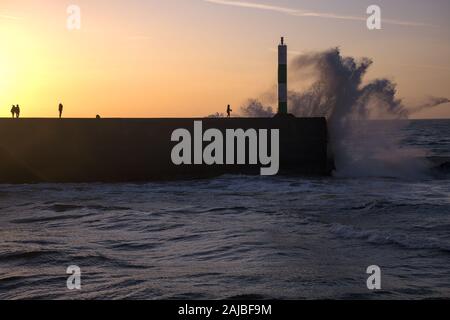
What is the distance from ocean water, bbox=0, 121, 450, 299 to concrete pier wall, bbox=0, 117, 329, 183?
463 cm

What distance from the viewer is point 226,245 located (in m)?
7.23

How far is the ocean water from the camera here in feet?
17.2

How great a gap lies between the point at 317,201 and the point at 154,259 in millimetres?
5976

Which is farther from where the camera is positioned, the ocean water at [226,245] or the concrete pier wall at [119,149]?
the concrete pier wall at [119,149]

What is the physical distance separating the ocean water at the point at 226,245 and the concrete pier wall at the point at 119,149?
15.2 ft

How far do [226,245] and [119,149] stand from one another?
12051 mm

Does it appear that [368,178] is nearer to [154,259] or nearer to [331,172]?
[331,172]

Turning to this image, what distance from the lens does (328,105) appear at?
23.6 meters

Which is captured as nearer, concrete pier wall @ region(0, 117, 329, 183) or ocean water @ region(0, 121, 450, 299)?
ocean water @ region(0, 121, 450, 299)

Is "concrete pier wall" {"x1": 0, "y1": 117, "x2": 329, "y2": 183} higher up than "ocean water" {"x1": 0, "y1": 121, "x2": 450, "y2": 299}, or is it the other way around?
"concrete pier wall" {"x1": 0, "y1": 117, "x2": 329, "y2": 183}

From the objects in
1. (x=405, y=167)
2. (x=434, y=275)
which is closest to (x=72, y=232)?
(x=434, y=275)

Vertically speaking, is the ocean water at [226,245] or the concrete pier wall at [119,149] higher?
the concrete pier wall at [119,149]

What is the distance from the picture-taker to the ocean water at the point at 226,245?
17.2ft

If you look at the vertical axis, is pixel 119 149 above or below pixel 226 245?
above
